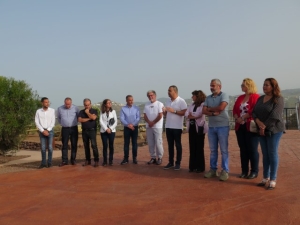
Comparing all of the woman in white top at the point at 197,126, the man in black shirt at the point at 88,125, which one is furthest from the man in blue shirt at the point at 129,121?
the woman in white top at the point at 197,126

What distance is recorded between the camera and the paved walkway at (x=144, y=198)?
160 inches

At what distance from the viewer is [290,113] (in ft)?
52.6

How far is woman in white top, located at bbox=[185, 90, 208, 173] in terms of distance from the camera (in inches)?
251

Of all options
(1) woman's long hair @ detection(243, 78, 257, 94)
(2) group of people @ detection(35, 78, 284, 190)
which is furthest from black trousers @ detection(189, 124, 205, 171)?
(1) woman's long hair @ detection(243, 78, 257, 94)

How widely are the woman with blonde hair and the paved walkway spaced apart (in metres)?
0.36

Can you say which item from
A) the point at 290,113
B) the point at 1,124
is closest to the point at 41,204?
the point at 1,124

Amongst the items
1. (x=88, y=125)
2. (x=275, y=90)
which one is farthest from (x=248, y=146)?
(x=88, y=125)

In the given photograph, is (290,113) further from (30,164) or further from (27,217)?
(27,217)

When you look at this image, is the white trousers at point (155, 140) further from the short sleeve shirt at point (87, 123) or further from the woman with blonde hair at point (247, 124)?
the woman with blonde hair at point (247, 124)

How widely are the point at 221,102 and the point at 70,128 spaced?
4025mm

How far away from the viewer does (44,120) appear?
26.6 ft

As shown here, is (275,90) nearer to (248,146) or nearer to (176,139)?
(248,146)

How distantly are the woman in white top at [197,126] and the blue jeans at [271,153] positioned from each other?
140 cm

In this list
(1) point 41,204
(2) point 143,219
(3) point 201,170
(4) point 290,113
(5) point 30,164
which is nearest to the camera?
(2) point 143,219
